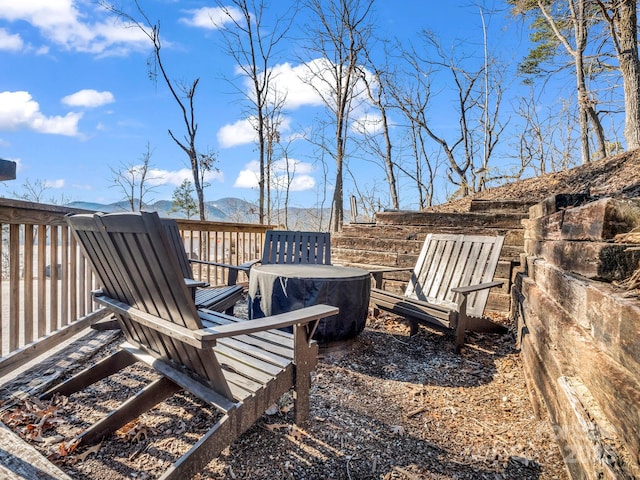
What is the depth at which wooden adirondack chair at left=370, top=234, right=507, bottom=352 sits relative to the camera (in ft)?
9.01

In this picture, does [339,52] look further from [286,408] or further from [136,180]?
[286,408]

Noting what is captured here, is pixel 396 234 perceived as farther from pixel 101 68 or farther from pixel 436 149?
pixel 101 68

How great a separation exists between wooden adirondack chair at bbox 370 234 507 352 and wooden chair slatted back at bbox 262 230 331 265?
0.71m

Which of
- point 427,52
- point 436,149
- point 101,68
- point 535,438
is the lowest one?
point 535,438

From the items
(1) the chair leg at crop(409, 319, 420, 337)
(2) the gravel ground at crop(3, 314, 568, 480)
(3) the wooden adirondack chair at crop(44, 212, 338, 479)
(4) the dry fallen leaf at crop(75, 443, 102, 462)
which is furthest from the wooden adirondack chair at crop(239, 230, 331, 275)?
(4) the dry fallen leaf at crop(75, 443, 102, 462)

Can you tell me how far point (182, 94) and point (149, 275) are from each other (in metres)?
10.3

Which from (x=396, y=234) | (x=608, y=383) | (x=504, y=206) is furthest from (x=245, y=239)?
(x=608, y=383)

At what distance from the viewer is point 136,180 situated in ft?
37.8

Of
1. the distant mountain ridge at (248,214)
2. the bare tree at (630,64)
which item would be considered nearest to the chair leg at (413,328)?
the bare tree at (630,64)

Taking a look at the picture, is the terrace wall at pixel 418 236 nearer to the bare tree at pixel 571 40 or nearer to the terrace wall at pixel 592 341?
the terrace wall at pixel 592 341

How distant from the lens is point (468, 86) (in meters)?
10.6

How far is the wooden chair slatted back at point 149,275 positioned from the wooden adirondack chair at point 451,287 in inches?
77.5

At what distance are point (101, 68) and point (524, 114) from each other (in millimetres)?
13773

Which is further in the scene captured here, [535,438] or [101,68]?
[101,68]
